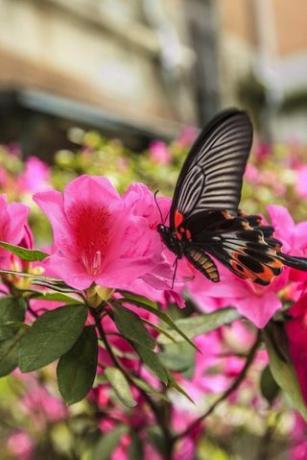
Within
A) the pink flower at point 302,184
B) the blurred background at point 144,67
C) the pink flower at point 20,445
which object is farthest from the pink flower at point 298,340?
the blurred background at point 144,67

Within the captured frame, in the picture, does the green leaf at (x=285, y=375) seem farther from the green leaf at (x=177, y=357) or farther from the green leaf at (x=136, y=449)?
the green leaf at (x=136, y=449)

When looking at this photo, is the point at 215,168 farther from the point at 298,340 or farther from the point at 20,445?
the point at 20,445

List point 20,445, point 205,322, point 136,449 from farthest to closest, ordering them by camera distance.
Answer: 1. point 20,445
2. point 136,449
3. point 205,322

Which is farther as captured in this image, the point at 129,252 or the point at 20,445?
the point at 20,445

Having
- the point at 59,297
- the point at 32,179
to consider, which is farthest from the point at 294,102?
the point at 59,297

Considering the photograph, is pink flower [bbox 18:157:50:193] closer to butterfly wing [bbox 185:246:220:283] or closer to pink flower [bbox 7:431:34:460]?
pink flower [bbox 7:431:34:460]
